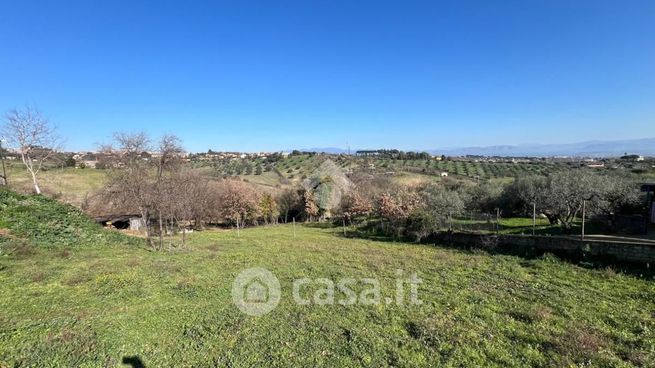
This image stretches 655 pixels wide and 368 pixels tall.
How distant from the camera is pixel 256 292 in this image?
10.1 m

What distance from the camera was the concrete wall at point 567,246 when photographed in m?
12.3

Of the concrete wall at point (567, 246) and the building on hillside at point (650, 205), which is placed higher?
the building on hillside at point (650, 205)

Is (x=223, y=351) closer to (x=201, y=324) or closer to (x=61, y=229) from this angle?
(x=201, y=324)

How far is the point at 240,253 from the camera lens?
54.6ft

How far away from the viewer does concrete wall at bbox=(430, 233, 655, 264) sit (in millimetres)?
12297

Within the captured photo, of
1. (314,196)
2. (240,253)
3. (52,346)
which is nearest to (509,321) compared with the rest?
(52,346)

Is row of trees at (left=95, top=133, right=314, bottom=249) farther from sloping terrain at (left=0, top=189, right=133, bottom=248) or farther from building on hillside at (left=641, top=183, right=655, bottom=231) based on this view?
building on hillside at (left=641, top=183, right=655, bottom=231)

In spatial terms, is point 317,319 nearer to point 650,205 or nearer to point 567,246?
point 567,246

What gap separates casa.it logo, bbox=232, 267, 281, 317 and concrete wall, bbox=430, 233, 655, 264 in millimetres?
11458

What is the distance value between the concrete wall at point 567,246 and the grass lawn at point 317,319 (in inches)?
49.9

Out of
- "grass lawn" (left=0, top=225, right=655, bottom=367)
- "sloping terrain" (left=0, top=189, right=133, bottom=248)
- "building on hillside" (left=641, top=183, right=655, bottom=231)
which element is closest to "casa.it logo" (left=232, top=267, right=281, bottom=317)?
"grass lawn" (left=0, top=225, right=655, bottom=367)

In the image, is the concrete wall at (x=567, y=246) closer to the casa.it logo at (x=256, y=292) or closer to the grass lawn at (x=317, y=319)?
the grass lawn at (x=317, y=319)

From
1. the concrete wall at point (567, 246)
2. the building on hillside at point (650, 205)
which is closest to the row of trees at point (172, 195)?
the concrete wall at point (567, 246)

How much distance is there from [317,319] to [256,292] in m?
A: 2.83
